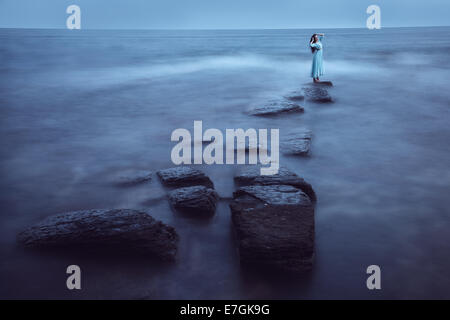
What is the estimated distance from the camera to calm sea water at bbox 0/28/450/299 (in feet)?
11.4

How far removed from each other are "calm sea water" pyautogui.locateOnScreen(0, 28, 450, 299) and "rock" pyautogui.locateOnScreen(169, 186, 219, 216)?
128 mm

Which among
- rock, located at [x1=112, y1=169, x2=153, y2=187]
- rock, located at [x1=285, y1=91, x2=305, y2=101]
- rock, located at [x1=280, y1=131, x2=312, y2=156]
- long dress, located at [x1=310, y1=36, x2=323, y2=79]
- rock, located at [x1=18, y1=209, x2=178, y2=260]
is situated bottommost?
rock, located at [x1=18, y1=209, x2=178, y2=260]

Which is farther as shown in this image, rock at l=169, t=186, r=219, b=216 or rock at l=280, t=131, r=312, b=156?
rock at l=280, t=131, r=312, b=156

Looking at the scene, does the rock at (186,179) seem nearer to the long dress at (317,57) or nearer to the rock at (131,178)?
the rock at (131,178)

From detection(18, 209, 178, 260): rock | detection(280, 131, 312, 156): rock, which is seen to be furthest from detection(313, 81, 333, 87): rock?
detection(18, 209, 178, 260): rock

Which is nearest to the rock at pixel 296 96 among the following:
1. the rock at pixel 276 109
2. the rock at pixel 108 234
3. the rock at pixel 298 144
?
the rock at pixel 276 109

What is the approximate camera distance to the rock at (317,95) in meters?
11.1

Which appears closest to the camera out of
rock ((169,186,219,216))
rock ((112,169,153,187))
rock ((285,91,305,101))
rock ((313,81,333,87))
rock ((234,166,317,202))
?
rock ((169,186,219,216))

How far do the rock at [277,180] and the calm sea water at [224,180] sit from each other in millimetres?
184

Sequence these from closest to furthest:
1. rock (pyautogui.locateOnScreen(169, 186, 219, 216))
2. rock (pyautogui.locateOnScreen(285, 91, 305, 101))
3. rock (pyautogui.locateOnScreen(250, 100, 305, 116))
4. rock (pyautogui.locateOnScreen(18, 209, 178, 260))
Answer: rock (pyautogui.locateOnScreen(18, 209, 178, 260)) → rock (pyautogui.locateOnScreen(169, 186, 219, 216)) → rock (pyautogui.locateOnScreen(250, 100, 305, 116)) → rock (pyautogui.locateOnScreen(285, 91, 305, 101))

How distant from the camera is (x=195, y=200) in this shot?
15.3ft

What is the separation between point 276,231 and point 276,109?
6.30m

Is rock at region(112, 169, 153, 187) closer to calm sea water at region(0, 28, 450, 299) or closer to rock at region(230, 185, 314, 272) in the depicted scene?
calm sea water at region(0, 28, 450, 299)
